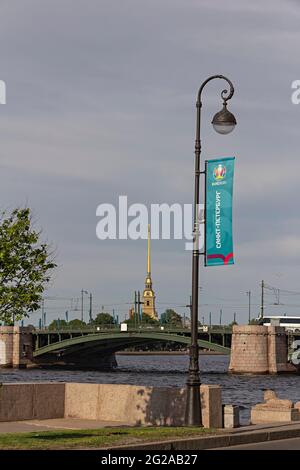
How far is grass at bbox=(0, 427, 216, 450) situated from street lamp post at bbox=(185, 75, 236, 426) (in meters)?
0.69

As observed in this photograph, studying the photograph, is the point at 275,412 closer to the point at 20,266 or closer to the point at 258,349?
the point at 20,266

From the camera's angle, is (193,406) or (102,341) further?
(102,341)

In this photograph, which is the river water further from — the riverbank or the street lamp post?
the riverbank

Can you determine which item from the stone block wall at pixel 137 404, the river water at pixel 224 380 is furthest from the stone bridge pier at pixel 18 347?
the stone block wall at pixel 137 404

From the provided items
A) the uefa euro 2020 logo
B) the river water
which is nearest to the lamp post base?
the uefa euro 2020 logo

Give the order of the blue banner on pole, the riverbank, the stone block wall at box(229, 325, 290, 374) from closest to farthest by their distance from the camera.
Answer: the riverbank → the blue banner on pole → the stone block wall at box(229, 325, 290, 374)

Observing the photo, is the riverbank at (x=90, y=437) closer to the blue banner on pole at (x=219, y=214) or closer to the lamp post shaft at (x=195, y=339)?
the lamp post shaft at (x=195, y=339)

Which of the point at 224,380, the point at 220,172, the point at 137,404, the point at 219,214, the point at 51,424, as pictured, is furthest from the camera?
the point at 224,380

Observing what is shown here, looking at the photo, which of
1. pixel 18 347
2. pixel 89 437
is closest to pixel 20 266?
pixel 89 437

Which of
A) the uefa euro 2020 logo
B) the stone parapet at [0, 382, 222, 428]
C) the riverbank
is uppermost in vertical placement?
the uefa euro 2020 logo

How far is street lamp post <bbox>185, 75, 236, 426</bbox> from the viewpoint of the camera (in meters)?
21.0

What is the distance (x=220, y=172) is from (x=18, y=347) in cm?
11211

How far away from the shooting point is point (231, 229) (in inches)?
869

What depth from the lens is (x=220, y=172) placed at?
73.7 ft
